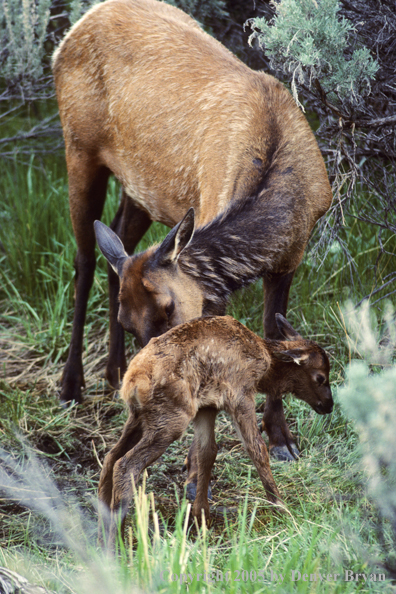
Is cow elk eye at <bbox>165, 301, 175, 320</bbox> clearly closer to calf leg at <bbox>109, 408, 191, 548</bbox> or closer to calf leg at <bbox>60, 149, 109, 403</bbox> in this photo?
calf leg at <bbox>109, 408, 191, 548</bbox>

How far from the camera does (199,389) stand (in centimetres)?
307

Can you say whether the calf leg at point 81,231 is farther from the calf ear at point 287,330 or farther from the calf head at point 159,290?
the calf ear at point 287,330

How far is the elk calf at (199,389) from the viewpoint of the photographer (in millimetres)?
2945

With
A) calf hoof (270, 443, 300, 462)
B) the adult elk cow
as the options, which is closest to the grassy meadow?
calf hoof (270, 443, 300, 462)

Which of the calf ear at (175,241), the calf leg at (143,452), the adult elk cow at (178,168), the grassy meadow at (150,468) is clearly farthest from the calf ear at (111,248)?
the calf leg at (143,452)

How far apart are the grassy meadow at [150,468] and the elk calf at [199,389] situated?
197 millimetres

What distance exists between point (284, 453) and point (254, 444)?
102 cm

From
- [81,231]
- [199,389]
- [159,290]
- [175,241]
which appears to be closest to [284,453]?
[199,389]

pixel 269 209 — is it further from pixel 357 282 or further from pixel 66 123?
pixel 66 123

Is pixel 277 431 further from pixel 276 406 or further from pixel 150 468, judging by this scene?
pixel 150 468

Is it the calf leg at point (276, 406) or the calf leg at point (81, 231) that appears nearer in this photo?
the calf leg at point (276, 406)

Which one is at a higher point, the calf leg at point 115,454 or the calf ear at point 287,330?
the calf ear at point 287,330

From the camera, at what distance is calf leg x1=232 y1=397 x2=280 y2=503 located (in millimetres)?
3127

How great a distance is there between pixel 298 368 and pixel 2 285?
358 centimetres
